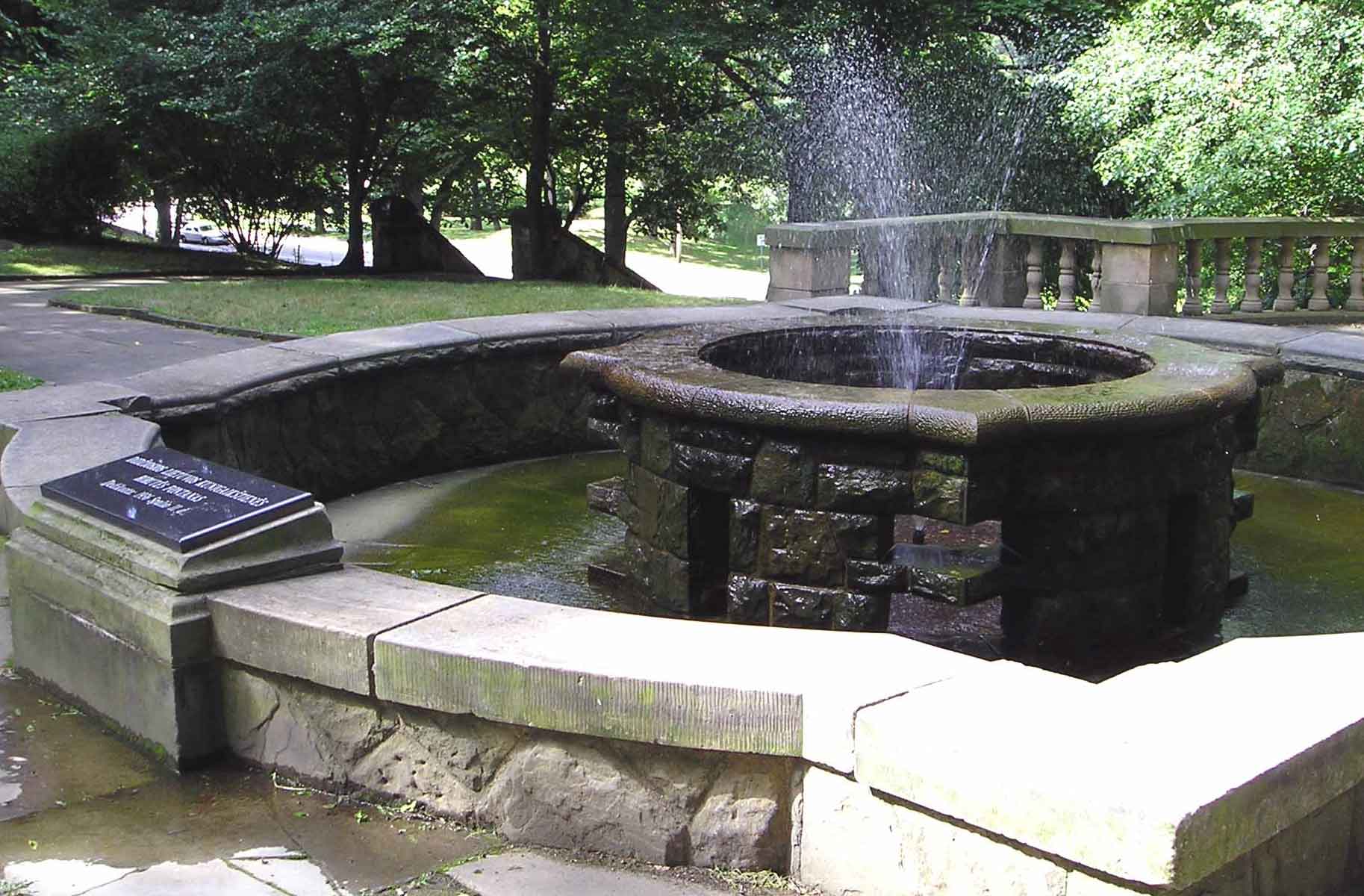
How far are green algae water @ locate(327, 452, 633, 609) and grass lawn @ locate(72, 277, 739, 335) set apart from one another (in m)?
3.65

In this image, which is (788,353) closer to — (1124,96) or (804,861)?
(804,861)

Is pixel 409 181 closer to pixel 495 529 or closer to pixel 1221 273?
pixel 1221 273

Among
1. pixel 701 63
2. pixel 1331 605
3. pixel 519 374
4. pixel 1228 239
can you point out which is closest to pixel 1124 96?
pixel 1228 239

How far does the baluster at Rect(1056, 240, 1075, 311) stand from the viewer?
1084 cm

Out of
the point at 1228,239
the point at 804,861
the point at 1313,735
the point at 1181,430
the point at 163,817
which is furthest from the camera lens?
the point at 1228,239

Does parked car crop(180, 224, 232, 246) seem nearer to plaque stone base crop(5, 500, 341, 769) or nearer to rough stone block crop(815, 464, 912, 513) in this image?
plaque stone base crop(5, 500, 341, 769)

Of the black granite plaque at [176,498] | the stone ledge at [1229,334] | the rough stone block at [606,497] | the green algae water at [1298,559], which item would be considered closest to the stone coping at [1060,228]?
the stone ledge at [1229,334]

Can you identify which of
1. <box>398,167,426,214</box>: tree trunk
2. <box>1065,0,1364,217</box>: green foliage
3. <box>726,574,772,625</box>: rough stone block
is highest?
<box>1065,0,1364,217</box>: green foliage

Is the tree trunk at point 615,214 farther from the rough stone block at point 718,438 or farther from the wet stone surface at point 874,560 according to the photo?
the rough stone block at point 718,438

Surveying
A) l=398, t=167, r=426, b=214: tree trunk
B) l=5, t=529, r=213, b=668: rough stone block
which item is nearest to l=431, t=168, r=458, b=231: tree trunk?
l=398, t=167, r=426, b=214: tree trunk

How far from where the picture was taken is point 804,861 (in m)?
3.25

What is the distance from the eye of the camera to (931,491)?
15.9ft

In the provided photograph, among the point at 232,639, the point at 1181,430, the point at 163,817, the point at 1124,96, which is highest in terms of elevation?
the point at 1124,96

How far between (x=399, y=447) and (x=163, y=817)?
4.16 m
